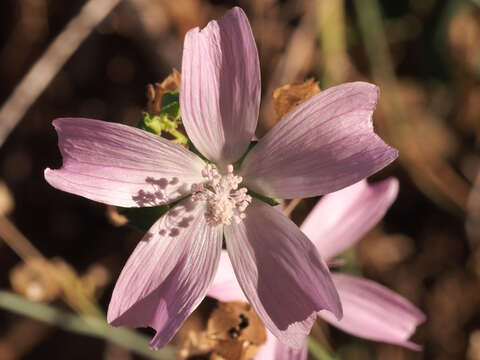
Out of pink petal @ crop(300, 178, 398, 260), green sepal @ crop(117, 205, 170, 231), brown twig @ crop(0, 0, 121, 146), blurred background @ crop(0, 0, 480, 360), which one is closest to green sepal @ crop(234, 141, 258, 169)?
green sepal @ crop(117, 205, 170, 231)

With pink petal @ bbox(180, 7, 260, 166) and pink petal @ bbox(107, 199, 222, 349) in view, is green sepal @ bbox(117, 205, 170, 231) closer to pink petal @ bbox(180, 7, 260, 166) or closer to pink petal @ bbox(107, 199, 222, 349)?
pink petal @ bbox(107, 199, 222, 349)

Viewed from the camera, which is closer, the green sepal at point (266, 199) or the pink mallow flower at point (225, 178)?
the pink mallow flower at point (225, 178)

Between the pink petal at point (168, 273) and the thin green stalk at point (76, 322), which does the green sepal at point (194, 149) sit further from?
the thin green stalk at point (76, 322)

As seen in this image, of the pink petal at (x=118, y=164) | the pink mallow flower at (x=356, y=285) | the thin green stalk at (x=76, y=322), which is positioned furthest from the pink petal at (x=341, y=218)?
the thin green stalk at (x=76, y=322)

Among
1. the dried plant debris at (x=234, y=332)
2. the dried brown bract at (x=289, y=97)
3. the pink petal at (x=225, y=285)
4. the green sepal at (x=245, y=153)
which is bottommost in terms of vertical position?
the dried plant debris at (x=234, y=332)

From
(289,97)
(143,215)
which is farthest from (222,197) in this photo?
(289,97)

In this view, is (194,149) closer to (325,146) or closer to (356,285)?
(325,146)

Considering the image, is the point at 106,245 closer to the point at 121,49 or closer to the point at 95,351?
the point at 95,351
